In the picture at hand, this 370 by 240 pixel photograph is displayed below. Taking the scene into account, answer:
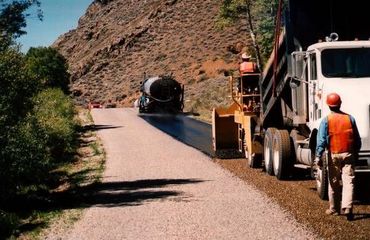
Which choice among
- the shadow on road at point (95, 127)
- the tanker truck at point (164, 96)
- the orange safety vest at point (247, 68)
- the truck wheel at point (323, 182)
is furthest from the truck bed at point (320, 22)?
the tanker truck at point (164, 96)

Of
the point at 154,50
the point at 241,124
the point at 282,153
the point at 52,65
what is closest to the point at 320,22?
the point at 282,153

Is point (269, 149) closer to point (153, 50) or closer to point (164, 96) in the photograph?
point (164, 96)

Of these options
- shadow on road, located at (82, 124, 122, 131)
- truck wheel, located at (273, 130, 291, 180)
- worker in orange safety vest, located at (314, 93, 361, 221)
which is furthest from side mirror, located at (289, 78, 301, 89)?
shadow on road, located at (82, 124, 122, 131)

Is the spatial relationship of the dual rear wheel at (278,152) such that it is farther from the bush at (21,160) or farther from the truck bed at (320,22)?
the bush at (21,160)

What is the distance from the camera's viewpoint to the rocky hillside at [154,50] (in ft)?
260

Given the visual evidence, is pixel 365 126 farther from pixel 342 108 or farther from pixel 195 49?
pixel 195 49

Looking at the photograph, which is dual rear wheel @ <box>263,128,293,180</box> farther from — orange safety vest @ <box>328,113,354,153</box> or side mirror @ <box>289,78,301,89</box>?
orange safety vest @ <box>328,113,354,153</box>

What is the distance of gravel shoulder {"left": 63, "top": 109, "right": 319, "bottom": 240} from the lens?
955 cm

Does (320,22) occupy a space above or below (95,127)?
above

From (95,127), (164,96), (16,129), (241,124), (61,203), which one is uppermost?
(16,129)

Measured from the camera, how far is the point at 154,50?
9075 cm

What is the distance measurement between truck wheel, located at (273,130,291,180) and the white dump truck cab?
157cm

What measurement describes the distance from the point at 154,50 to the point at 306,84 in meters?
78.5

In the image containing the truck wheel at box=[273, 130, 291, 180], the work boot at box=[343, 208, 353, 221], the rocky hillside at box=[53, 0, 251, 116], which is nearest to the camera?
the work boot at box=[343, 208, 353, 221]
